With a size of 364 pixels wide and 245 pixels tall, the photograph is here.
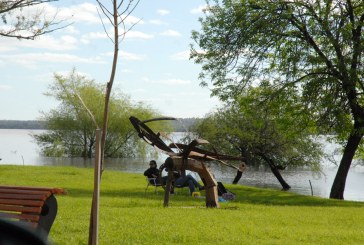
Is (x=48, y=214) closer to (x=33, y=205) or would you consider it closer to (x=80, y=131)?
(x=33, y=205)

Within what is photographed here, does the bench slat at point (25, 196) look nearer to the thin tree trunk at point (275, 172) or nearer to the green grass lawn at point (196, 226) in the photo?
the green grass lawn at point (196, 226)

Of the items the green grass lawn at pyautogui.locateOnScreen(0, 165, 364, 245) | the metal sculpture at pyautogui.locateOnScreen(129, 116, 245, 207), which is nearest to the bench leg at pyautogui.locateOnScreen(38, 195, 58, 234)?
the green grass lawn at pyautogui.locateOnScreen(0, 165, 364, 245)

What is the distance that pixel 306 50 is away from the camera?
24.2 m

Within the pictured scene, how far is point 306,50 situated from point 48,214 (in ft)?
63.7

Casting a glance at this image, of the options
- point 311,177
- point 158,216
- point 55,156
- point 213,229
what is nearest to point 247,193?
point 158,216

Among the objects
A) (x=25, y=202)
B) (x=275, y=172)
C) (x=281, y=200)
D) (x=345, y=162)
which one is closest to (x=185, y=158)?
(x=281, y=200)

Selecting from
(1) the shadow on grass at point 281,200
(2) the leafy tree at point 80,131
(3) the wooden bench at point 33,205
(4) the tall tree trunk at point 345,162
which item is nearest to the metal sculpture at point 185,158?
(1) the shadow on grass at point 281,200

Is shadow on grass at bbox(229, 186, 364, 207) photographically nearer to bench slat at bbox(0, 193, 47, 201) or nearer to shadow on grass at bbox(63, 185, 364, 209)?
shadow on grass at bbox(63, 185, 364, 209)

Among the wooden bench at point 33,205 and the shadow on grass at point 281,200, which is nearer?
the wooden bench at point 33,205

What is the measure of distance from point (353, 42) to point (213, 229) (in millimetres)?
14985

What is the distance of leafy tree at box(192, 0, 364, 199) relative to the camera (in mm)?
23234

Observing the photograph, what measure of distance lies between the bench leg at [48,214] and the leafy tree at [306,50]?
59.0 ft

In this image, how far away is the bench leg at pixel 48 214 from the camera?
598 cm

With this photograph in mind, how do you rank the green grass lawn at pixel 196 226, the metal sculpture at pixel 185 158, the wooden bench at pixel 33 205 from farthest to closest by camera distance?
the metal sculpture at pixel 185 158 → the green grass lawn at pixel 196 226 → the wooden bench at pixel 33 205
